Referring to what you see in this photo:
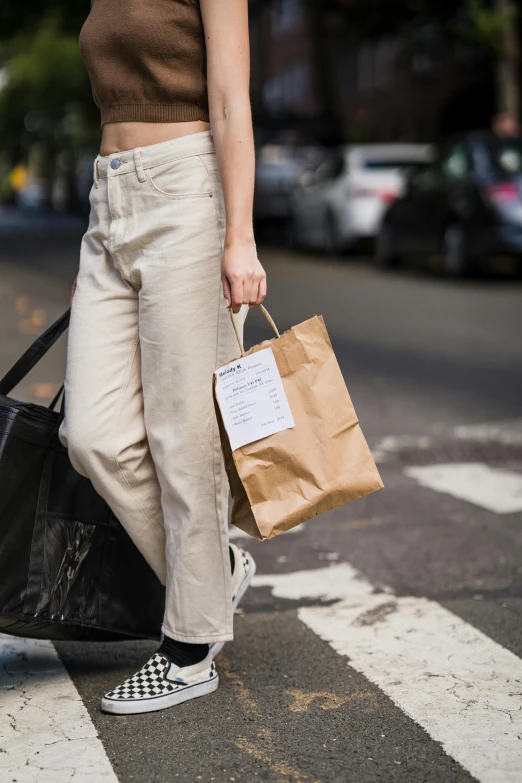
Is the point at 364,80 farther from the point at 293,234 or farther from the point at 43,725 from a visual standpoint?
the point at 43,725

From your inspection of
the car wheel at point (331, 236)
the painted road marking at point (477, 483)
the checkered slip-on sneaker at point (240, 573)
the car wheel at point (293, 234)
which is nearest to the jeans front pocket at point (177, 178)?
the checkered slip-on sneaker at point (240, 573)

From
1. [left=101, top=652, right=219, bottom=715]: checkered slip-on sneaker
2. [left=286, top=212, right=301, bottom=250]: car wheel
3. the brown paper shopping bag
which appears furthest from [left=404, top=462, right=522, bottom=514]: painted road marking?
[left=286, top=212, right=301, bottom=250]: car wheel

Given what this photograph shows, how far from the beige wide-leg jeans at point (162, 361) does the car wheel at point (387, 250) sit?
1288 centimetres

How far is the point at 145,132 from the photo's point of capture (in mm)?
3064

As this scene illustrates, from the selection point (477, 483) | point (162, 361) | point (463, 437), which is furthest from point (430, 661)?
point (463, 437)

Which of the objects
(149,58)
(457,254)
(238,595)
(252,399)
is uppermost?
(149,58)

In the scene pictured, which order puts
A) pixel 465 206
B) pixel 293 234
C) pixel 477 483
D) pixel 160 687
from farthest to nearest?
pixel 293 234 < pixel 465 206 < pixel 477 483 < pixel 160 687

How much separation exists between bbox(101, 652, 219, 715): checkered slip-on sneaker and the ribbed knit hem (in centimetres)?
133

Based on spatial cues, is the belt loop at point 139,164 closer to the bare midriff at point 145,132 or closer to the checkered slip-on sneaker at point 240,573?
the bare midriff at point 145,132

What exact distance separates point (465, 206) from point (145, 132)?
11052 millimetres

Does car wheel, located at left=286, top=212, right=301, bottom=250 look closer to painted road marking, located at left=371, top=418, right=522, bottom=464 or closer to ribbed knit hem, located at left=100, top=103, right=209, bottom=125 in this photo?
painted road marking, located at left=371, top=418, right=522, bottom=464

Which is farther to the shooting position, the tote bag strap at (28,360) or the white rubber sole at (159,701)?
the tote bag strap at (28,360)

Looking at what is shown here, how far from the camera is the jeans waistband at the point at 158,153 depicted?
303 cm

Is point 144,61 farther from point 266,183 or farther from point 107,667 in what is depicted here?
point 266,183
